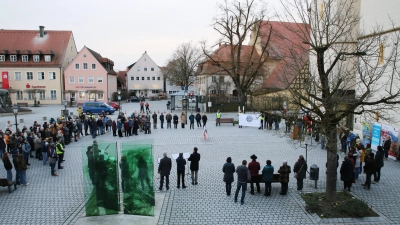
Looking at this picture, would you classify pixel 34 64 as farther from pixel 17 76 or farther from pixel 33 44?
pixel 33 44

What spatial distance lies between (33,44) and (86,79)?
32.3ft

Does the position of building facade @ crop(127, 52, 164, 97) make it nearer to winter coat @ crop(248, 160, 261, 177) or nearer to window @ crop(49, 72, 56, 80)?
window @ crop(49, 72, 56, 80)

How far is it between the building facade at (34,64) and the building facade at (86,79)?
1541mm

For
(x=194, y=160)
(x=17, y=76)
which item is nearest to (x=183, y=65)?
(x=17, y=76)

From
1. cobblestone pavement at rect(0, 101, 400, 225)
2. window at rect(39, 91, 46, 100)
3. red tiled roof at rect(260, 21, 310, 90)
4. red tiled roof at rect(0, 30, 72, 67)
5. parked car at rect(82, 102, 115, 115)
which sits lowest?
cobblestone pavement at rect(0, 101, 400, 225)

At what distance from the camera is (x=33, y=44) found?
55969 millimetres

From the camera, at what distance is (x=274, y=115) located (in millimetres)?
11133

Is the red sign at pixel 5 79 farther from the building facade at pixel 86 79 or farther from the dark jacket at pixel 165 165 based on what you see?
the dark jacket at pixel 165 165

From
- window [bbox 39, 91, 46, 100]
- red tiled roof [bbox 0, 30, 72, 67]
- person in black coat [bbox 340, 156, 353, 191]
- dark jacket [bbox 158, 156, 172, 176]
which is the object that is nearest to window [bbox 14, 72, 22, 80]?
red tiled roof [bbox 0, 30, 72, 67]

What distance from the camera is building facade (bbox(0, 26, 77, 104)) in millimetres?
54562

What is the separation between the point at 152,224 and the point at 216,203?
2359 millimetres

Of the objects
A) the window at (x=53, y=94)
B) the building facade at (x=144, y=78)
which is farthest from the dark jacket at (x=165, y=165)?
the building facade at (x=144, y=78)

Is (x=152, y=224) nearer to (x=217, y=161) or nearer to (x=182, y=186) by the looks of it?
→ (x=182, y=186)

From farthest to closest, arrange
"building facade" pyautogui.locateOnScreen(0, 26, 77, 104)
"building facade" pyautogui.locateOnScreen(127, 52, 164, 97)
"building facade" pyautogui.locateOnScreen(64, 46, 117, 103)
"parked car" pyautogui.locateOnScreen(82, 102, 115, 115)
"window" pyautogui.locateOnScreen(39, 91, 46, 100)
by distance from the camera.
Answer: "building facade" pyautogui.locateOnScreen(127, 52, 164, 97) < "building facade" pyautogui.locateOnScreen(64, 46, 117, 103) < "window" pyautogui.locateOnScreen(39, 91, 46, 100) < "building facade" pyautogui.locateOnScreen(0, 26, 77, 104) < "parked car" pyautogui.locateOnScreen(82, 102, 115, 115)
